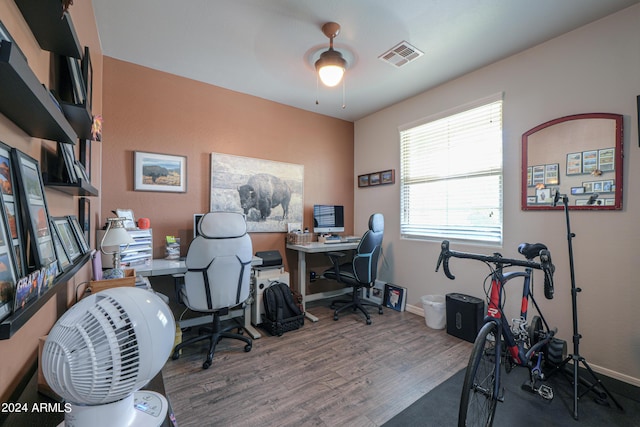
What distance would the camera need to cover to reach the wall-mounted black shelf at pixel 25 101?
0.53 meters

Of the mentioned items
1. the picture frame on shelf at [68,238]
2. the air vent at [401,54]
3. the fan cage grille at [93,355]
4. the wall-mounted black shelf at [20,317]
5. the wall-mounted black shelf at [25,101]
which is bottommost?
the fan cage grille at [93,355]

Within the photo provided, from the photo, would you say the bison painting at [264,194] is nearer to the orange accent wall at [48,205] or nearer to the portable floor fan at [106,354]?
the orange accent wall at [48,205]

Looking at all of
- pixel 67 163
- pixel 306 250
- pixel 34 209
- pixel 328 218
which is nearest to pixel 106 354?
pixel 34 209

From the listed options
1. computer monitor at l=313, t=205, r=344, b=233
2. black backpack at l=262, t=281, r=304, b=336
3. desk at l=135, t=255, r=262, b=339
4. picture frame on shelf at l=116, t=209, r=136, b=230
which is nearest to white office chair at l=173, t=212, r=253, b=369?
desk at l=135, t=255, r=262, b=339

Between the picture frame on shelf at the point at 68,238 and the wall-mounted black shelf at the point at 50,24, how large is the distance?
0.66 metres

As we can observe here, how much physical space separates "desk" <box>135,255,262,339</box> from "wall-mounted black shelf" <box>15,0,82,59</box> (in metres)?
1.63

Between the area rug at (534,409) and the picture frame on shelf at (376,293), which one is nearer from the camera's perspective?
the area rug at (534,409)

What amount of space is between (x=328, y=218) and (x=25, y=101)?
3309 millimetres

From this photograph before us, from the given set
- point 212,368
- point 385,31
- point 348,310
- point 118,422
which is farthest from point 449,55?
point 212,368

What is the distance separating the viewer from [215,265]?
219 cm

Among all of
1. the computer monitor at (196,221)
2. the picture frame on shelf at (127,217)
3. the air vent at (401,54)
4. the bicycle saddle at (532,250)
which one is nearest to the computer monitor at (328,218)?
the computer monitor at (196,221)

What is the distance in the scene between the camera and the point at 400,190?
11.9ft

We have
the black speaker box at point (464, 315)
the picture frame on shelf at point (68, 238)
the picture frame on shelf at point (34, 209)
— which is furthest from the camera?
the black speaker box at point (464, 315)

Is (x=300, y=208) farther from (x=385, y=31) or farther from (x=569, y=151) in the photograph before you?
(x=569, y=151)
